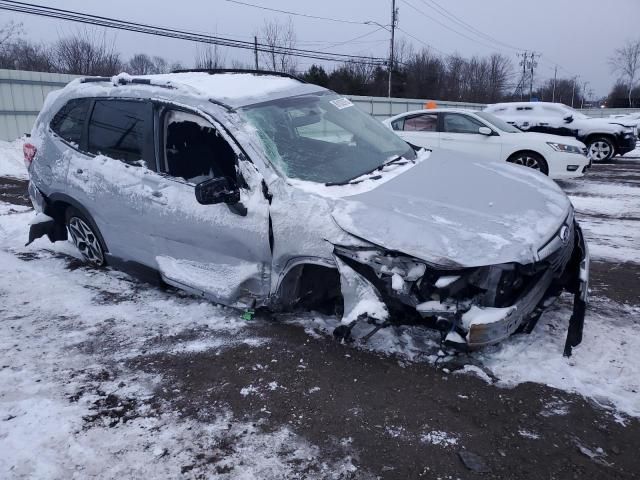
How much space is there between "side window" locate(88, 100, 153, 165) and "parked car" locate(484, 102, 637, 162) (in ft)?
35.9

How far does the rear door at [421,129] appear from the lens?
379 inches

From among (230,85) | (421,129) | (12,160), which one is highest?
(230,85)

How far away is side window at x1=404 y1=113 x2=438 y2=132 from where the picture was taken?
9.67m

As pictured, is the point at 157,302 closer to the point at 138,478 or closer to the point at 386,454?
the point at 138,478

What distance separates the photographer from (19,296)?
4324 millimetres

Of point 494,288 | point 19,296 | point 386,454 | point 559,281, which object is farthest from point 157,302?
point 559,281

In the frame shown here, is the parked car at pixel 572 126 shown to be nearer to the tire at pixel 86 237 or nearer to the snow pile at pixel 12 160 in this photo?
the tire at pixel 86 237

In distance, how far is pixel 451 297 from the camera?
2791 millimetres

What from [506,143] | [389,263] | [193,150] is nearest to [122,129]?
[193,150]

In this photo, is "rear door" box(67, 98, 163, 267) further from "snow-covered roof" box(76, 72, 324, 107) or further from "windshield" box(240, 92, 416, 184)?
"windshield" box(240, 92, 416, 184)

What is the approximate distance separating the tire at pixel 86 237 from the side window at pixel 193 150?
1.22m

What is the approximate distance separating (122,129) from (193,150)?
752 millimetres

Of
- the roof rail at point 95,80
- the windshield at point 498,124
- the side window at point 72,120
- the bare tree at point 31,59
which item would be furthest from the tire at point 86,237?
the bare tree at point 31,59

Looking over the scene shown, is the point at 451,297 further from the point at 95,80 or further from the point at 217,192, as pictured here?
the point at 95,80
